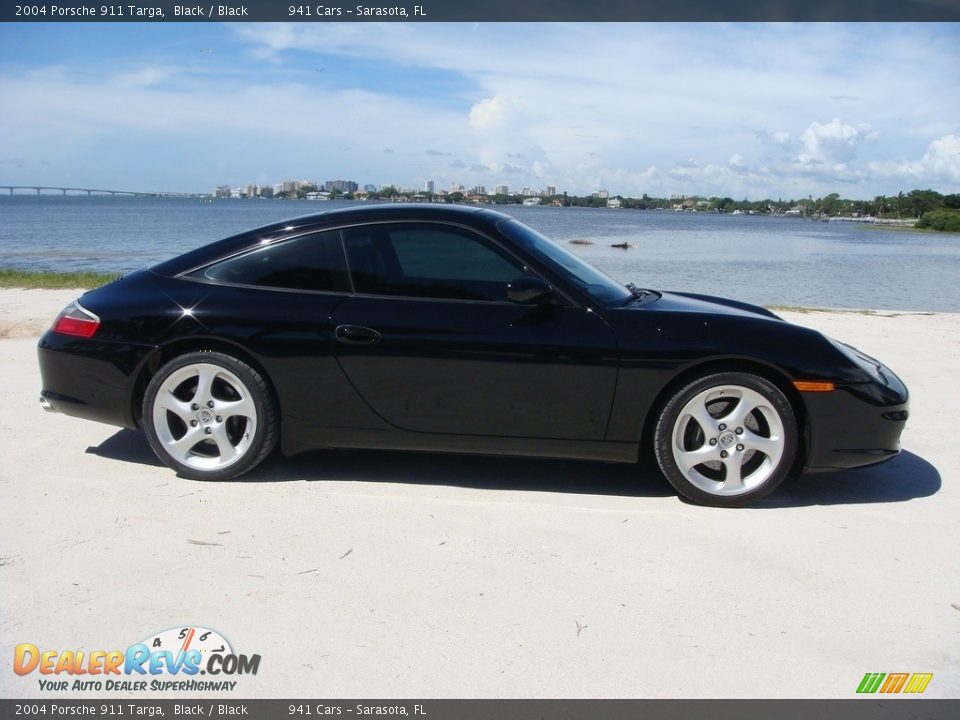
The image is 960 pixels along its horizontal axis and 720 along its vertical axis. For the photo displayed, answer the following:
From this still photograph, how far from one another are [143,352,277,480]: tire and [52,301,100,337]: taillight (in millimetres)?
459

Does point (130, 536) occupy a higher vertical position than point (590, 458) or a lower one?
lower

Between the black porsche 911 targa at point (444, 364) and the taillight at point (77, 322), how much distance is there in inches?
0.5

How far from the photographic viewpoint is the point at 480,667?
253 cm

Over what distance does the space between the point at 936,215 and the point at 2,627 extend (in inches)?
3535

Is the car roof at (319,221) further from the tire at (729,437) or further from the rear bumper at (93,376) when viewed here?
the tire at (729,437)

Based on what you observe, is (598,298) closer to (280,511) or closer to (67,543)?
(280,511)

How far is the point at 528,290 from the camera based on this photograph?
3.81 metres

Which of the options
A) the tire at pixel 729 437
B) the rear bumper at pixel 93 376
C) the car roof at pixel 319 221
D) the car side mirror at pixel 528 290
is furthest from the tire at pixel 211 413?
the tire at pixel 729 437

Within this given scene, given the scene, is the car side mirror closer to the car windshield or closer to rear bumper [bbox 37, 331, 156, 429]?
the car windshield

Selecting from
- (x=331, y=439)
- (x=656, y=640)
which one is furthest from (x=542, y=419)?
(x=656, y=640)

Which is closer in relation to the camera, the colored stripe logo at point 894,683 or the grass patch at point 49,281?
the colored stripe logo at point 894,683

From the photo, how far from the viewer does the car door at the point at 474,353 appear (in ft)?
12.7

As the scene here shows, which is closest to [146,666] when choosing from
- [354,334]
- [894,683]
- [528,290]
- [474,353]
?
[354,334]

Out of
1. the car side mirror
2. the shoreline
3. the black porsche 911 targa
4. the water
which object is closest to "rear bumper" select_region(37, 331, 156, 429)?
the black porsche 911 targa
